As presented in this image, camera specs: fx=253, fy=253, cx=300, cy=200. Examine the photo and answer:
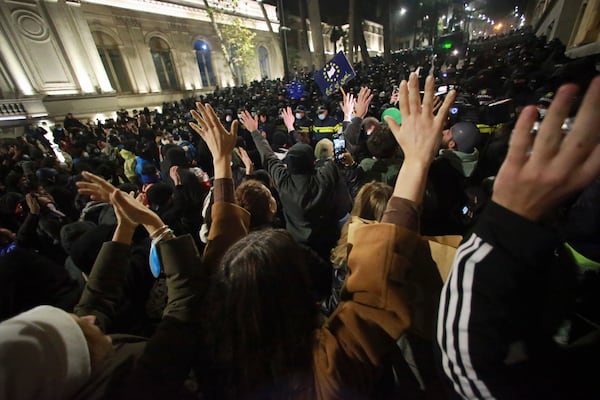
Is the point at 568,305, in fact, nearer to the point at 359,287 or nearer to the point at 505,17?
the point at 359,287

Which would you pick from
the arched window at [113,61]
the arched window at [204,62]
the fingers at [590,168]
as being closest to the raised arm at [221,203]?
the fingers at [590,168]

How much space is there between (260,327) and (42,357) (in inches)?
19.9

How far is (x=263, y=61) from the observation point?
31.2 m

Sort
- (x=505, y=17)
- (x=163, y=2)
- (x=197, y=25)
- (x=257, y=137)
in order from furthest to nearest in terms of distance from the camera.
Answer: (x=505, y=17), (x=197, y=25), (x=163, y=2), (x=257, y=137)

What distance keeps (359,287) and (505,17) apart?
72.6m

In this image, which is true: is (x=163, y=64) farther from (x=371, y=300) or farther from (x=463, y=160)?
(x=371, y=300)

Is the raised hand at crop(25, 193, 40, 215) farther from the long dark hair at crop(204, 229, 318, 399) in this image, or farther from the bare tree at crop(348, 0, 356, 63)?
the bare tree at crop(348, 0, 356, 63)

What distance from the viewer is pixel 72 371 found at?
23.5 inches

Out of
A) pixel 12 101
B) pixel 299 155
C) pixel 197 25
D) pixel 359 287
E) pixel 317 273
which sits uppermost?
pixel 197 25

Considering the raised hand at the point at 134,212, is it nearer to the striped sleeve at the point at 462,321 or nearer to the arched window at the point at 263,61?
the striped sleeve at the point at 462,321

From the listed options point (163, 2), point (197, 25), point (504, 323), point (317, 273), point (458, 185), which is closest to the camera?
point (504, 323)

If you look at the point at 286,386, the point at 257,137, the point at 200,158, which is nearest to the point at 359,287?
the point at 286,386

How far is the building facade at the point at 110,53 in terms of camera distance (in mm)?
12852

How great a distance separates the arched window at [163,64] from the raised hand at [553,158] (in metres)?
26.1
